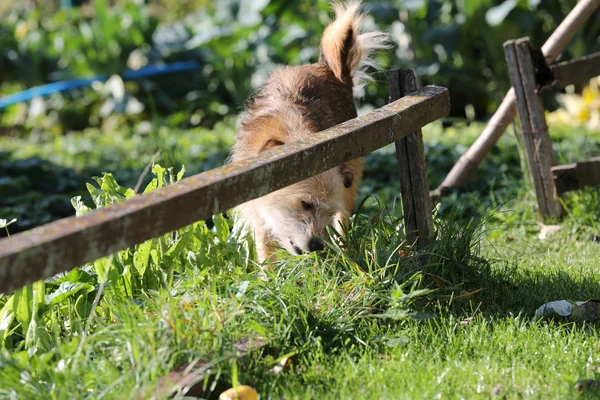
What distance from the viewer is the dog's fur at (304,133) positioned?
456cm

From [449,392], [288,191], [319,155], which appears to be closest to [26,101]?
[288,191]

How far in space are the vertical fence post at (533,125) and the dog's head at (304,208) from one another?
1622 mm

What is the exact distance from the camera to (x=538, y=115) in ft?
18.3

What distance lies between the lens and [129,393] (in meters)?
Answer: 2.67

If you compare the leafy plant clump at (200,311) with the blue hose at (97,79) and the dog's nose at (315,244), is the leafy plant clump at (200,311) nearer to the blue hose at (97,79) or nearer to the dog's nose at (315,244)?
the dog's nose at (315,244)

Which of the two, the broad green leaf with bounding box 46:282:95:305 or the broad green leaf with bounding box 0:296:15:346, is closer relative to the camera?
the broad green leaf with bounding box 0:296:15:346

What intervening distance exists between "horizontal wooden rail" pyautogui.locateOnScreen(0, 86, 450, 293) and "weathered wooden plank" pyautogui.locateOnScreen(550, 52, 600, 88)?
2.14 meters

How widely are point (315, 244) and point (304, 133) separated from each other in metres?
0.67

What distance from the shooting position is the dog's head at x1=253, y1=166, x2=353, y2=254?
4.54 metres

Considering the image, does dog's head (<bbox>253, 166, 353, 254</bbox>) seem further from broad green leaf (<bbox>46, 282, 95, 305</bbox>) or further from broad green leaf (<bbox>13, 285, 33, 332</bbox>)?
broad green leaf (<bbox>13, 285, 33, 332</bbox>)

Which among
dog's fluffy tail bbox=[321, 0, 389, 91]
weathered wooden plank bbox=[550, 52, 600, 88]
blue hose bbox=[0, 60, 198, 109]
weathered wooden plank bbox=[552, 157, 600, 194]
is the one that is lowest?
weathered wooden plank bbox=[552, 157, 600, 194]

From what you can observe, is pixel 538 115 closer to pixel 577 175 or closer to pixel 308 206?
pixel 577 175

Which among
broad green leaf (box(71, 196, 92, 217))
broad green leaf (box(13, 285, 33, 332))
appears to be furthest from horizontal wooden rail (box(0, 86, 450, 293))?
broad green leaf (box(71, 196, 92, 217))

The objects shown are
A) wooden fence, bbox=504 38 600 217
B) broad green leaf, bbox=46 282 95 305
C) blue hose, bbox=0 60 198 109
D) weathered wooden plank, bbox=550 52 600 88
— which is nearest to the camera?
broad green leaf, bbox=46 282 95 305
